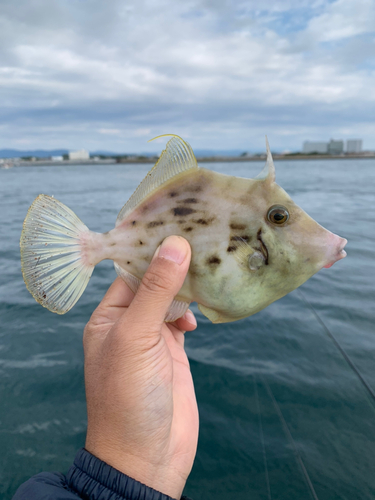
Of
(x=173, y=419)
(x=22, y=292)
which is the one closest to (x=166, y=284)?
(x=173, y=419)

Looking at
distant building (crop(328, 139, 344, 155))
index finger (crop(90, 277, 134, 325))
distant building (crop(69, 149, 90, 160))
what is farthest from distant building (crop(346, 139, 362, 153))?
index finger (crop(90, 277, 134, 325))

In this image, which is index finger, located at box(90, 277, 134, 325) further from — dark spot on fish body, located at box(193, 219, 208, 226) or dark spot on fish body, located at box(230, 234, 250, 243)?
dark spot on fish body, located at box(230, 234, 250, 243)

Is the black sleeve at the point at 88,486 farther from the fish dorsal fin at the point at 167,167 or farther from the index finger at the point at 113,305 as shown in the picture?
the fish dorsal fin at the point at 167,167

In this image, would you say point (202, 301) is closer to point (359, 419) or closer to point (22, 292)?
point (359, 419)

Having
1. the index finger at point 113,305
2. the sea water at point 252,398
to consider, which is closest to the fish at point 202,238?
the index finger at point 113,305

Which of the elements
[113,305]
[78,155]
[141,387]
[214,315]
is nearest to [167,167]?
[214,315]

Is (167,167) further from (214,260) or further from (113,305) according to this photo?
(113,305)

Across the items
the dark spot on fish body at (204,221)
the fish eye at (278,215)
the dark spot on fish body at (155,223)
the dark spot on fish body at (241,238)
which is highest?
the fish eye at (278,215)
